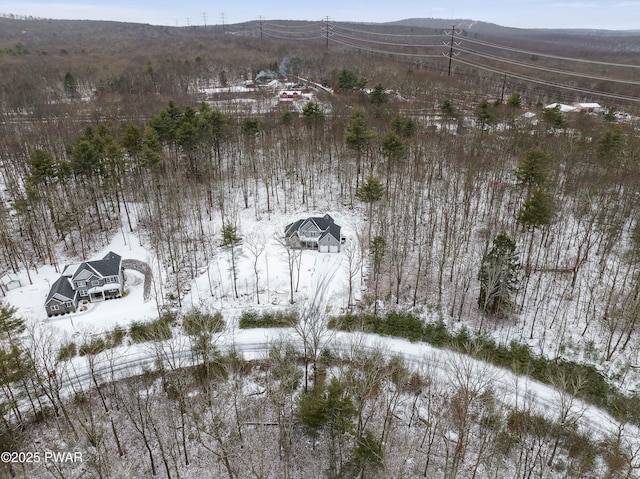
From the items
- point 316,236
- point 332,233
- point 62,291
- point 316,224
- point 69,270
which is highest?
point 316,224

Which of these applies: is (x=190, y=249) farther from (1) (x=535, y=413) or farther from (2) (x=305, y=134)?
(1) (x=535, y=413)

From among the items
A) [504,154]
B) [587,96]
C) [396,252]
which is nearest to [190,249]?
[396,252]

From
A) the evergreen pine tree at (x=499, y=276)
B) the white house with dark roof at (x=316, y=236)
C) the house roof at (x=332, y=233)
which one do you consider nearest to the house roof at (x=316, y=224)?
the white house with dark roof at (x=316, y=236)

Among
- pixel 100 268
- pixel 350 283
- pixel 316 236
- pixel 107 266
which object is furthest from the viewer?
pixel 316 236

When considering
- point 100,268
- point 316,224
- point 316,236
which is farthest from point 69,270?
point 316,224

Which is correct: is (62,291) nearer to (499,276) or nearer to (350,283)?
(350,283)
